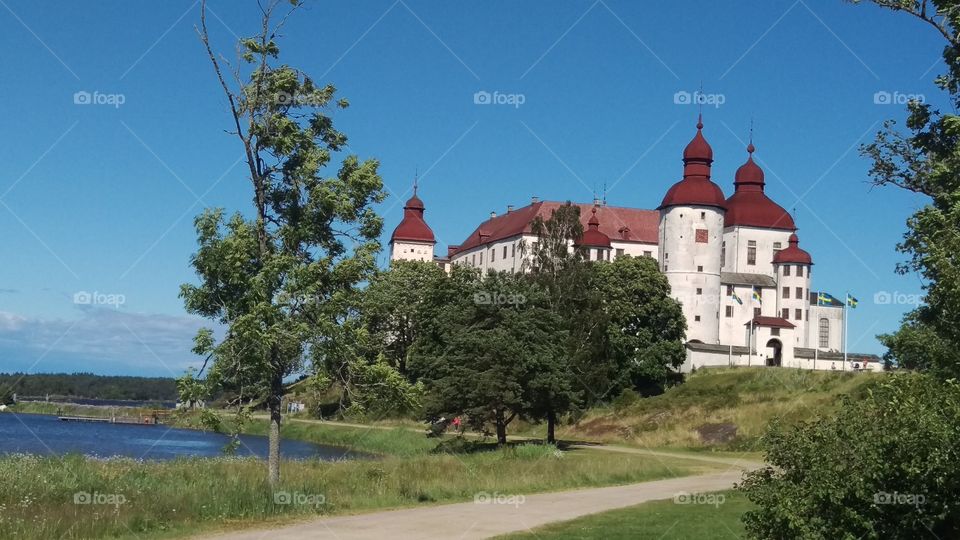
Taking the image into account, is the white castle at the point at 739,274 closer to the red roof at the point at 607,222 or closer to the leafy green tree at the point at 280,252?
the red roof at the point at 607,222

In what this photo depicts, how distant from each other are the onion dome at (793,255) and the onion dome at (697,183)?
8.89 metres

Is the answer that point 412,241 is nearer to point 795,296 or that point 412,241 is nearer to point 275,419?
point 795,296

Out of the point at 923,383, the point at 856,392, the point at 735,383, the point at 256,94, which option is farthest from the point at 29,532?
the point at 735,383

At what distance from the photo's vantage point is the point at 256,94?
22859mm

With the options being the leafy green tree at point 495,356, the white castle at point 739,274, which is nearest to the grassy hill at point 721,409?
the leafy green tree at point 495,356

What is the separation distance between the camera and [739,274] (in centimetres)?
9994

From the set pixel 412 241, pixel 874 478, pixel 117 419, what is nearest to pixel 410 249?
pixel 412 241

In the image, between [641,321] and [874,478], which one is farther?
[641,321]

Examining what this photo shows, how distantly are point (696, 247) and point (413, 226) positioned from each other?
46546 mm

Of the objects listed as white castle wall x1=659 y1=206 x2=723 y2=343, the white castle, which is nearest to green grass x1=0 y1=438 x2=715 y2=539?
the white castle

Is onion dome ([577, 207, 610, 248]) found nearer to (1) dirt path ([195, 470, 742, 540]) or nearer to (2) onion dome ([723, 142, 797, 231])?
(2) onion dome ([723, 142, 797, 231])

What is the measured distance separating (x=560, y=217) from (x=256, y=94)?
38.5m

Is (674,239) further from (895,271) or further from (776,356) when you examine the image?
(895,271)

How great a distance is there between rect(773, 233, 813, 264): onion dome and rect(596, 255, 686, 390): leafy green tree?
2045 centimetres
